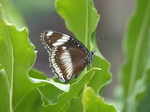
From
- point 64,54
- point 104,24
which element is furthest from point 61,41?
point 104,24

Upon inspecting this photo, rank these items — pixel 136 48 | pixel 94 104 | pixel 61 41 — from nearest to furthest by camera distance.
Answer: pixel 94 104, pixel 61 41, pixel 136 48

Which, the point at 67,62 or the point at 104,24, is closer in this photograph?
the point at 67,62

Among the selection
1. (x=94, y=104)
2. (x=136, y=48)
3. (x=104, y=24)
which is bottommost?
(x=104, y=24)

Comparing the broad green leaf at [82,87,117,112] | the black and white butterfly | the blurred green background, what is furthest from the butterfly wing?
the blurred green background

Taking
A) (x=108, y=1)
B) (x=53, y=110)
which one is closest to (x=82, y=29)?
(x=53, y=110)

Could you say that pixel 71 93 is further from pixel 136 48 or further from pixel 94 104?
pixel 136 48

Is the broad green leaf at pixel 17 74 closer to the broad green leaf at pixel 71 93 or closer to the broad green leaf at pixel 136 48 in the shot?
the broad green leaf at pixel 71 93
